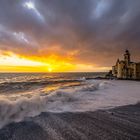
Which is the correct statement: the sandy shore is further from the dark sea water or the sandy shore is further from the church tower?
the church tower

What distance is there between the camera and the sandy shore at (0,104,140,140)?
4.18 m

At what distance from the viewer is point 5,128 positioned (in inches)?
191

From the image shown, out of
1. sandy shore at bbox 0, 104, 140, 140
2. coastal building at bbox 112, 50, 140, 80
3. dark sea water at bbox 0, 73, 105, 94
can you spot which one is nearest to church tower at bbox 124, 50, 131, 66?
coastal building at bbox 112, 50, 140, 80

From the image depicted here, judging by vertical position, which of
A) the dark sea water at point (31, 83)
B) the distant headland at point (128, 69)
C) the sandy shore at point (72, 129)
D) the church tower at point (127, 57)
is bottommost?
the dark sea water at point (31, 83)

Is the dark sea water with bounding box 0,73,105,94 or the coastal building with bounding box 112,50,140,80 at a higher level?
the coastal building with bounding box 112,50,140,80

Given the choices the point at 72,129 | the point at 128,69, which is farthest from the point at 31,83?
the point at 128,69

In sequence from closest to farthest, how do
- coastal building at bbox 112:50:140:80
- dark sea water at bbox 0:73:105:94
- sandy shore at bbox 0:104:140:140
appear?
sandy shore at bbox 0:104:140:140 → dark sea water at bbox 0:73:105:94 → coastal building at bbox 112:50:140:80

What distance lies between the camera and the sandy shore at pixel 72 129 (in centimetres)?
418

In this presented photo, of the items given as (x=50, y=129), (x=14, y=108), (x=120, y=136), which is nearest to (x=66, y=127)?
(x=50, y=129)

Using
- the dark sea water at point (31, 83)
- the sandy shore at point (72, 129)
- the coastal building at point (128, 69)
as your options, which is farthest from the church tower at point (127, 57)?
the sandy shore at point (72, 129)

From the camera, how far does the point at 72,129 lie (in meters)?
4.73

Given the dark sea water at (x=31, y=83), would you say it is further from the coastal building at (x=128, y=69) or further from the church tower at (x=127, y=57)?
the church tower at (x=127, y=57)

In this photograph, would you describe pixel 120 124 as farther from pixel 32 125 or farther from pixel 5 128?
pixel 5 128

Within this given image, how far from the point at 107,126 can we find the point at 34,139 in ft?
8.53
